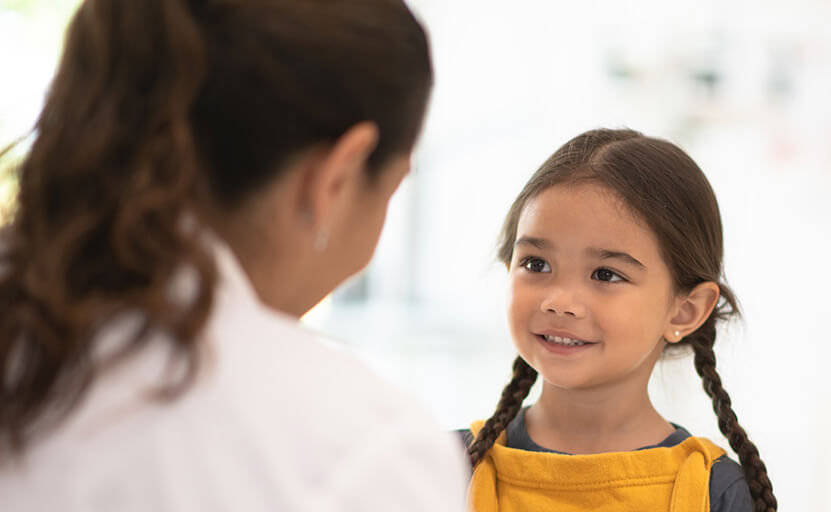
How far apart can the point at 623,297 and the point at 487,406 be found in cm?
222

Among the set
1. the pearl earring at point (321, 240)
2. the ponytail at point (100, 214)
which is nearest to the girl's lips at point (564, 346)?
the pearl earring at point (321, 240)

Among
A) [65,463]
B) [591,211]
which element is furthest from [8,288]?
[591,211]

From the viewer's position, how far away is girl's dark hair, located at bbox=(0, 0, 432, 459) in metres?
0.59

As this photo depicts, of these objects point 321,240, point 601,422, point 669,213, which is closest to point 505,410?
point 601,422

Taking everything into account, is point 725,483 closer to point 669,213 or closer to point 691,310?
point 691,310

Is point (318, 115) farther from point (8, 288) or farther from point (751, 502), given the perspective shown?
point (751, 502)

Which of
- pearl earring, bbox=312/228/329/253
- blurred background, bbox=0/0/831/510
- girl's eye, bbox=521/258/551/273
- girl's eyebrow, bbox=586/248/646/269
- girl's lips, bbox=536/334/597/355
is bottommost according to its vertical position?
blurred background, bbox=0/0/831/510

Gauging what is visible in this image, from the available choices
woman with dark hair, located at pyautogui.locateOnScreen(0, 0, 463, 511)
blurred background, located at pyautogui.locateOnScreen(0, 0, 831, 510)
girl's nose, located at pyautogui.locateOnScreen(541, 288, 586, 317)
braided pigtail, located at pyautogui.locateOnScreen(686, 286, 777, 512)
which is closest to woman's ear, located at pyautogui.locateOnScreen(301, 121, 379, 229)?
woman with dark hair, located at pyautogui.locateOnScreen(0, 0, 463, 511)

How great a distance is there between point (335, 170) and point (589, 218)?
0.52 m

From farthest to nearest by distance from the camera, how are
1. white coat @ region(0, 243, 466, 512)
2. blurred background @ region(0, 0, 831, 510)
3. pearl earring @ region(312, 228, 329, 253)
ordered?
blurred background @ region(0, 0, 831, 510) < pearl earring @ region(312, 228, 329, 253) < white coat @ region(0, 243, 466, 512)

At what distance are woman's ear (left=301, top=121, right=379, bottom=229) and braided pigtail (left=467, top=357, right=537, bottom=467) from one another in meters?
0.56

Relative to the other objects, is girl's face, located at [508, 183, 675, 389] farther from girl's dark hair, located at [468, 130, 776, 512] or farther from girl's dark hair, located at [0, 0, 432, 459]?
girl's dark hair, located at [0, 0, 432, 459]

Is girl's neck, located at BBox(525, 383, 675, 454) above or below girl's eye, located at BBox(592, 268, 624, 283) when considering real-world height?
below

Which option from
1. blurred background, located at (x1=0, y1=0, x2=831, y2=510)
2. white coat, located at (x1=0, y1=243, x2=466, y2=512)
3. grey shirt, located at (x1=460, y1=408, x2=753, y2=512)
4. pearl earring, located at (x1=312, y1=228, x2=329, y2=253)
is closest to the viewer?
white coat, located at (x1=0, y1=243, x2=466, y2=512)
